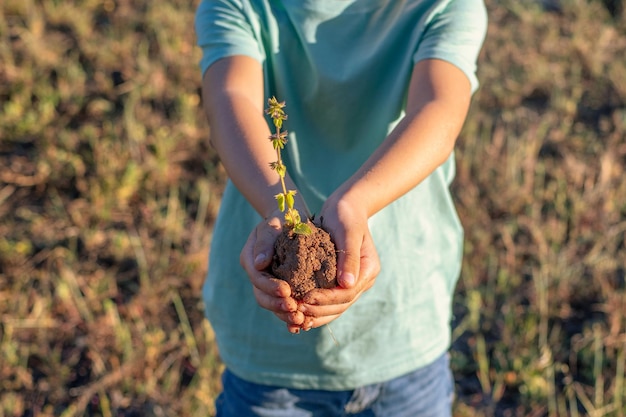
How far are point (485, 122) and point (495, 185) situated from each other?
0.46 metres

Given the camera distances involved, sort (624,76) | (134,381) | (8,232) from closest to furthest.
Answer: (134,381), (8,232), (624,76)

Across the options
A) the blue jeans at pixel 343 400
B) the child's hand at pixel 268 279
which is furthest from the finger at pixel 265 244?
the blue jeans at pixel 343 400

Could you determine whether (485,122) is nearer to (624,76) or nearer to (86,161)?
(624,76)

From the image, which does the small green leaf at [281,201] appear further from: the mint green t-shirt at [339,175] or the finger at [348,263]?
the mint green t-shirt at [339,175]

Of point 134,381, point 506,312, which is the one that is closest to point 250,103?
point 134,381

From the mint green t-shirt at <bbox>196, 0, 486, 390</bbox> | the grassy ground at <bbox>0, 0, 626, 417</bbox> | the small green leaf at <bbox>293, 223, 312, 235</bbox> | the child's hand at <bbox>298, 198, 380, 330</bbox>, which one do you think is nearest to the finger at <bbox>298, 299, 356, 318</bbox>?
the child's hand at <bbox>298, 198, 380, 330</bbox>

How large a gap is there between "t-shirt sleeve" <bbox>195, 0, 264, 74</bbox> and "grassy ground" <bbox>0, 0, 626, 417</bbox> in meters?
1.17

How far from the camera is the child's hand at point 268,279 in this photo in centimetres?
121

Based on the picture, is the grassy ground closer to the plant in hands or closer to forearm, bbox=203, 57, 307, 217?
forearm, bbox=203, 57, 307, 217

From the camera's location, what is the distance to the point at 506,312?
9.20 feet

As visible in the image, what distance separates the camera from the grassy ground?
259 cm

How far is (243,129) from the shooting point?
1.49 meters

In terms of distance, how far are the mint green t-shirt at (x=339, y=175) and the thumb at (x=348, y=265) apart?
433 millimetres

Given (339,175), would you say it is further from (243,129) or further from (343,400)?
(343,400)
